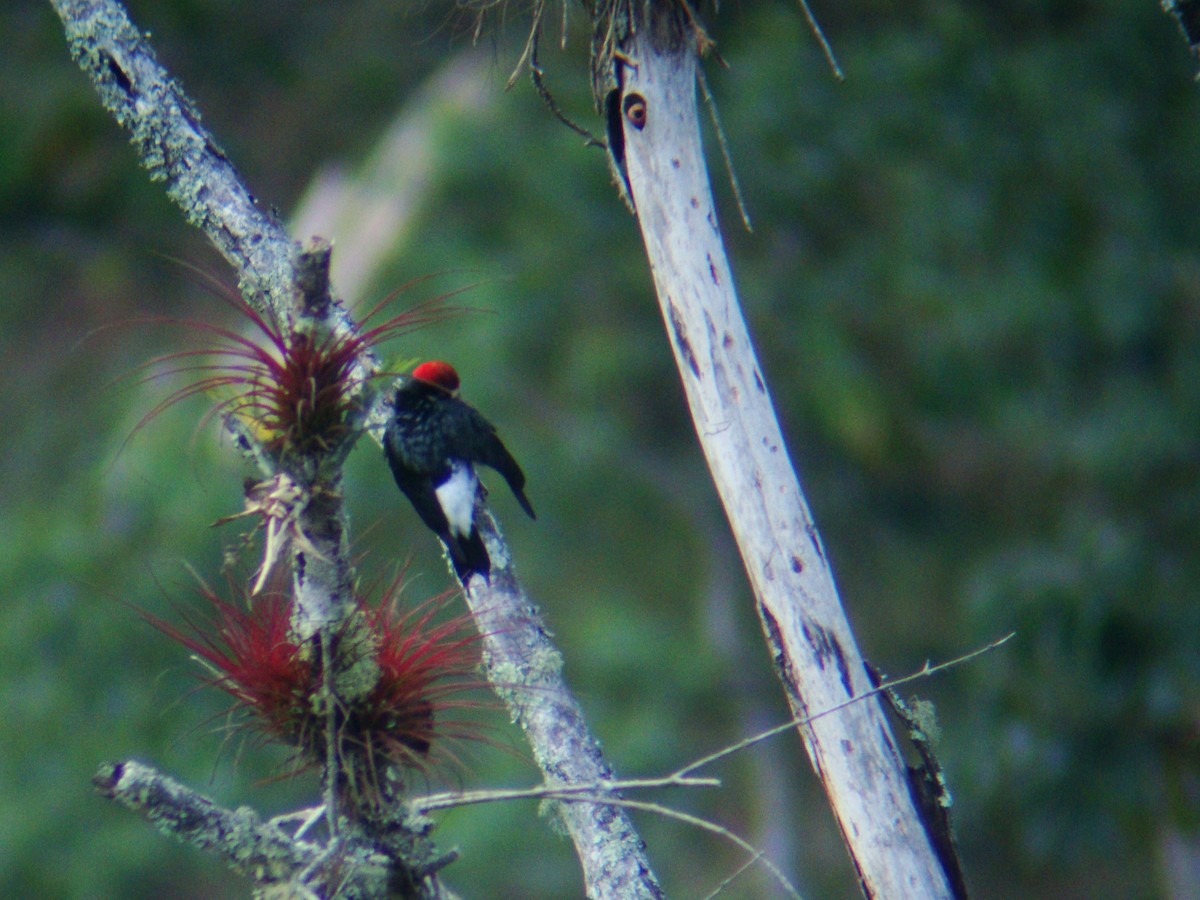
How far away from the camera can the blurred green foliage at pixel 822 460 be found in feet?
18.2

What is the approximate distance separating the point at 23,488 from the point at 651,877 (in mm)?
8083

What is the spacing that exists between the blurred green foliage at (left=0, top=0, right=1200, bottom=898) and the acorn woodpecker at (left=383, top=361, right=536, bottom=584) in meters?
2.52

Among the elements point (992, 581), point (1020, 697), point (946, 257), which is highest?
point (946, 257)

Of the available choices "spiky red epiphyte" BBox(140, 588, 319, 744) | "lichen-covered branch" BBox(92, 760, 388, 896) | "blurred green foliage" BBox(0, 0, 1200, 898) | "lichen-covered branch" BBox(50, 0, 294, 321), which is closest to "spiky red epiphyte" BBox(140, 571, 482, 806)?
"spiky red epiphyte" BBox(140, 588, 319, 744)

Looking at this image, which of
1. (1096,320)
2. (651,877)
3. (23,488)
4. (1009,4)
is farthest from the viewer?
(23,488)

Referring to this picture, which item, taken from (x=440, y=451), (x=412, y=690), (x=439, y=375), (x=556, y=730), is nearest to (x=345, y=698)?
(x=412, y=690)

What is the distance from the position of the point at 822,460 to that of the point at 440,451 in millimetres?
5675

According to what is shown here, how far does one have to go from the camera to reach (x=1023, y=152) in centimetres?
644

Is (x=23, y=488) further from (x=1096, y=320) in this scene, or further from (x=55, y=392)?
(x=1096, y=320)

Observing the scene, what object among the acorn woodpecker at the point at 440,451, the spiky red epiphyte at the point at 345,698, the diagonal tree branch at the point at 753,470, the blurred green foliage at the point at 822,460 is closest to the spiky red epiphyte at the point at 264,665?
the spiky red epiphyte at the point at 345,698

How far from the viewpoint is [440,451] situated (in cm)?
253

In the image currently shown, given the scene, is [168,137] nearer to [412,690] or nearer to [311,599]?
[311,599]

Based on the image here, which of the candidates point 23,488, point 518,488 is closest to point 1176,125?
point 518,488

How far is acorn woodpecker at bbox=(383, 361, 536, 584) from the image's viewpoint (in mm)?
2473
